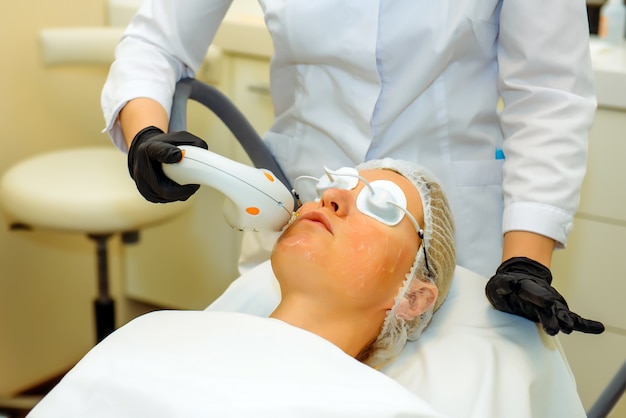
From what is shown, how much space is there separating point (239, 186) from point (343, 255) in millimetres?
194

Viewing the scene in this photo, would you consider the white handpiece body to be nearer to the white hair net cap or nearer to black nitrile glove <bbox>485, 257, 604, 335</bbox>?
the white hair net cap

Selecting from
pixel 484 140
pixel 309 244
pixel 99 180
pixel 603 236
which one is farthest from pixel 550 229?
pixel 99 180

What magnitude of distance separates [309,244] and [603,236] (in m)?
1.10

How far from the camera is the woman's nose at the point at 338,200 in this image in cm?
129

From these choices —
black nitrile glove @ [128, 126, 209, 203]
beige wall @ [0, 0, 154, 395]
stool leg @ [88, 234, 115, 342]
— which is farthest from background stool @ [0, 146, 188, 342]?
black nitrile glove @ [128, 126, 209, 203]

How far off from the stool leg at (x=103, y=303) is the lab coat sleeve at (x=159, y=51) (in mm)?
979

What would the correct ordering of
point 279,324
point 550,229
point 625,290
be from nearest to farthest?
point 279,324 < point 550,229 < point 625,290

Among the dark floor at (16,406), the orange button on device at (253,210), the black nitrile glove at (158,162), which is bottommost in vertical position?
the dark floor at (16,406)

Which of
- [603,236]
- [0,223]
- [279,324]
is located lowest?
[0,223]

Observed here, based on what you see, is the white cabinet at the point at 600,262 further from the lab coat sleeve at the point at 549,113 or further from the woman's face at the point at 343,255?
the woman's face at the point at 343,255

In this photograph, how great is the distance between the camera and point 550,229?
50.9 inches

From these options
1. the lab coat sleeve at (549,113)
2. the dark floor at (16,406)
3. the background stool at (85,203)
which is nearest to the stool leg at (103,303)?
the background stool at (85,203)

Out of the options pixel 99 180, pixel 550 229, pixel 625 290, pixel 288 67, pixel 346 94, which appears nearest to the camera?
pixel 550 229

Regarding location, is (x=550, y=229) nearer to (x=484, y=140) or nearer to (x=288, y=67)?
(x=484, y=140)
